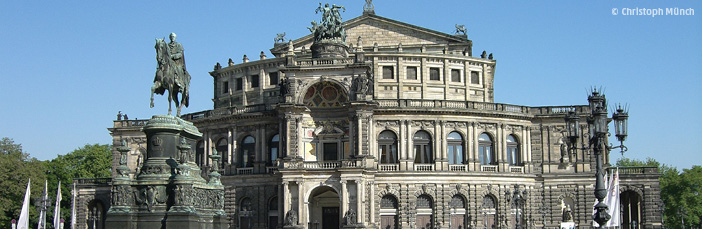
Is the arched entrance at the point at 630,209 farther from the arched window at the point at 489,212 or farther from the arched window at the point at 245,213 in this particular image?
the arched window at the point at 245,213

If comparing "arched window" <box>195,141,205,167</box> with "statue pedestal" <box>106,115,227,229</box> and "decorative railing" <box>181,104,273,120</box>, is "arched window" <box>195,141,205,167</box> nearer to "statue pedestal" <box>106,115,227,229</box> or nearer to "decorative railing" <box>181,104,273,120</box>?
"decorative railing" <box>181,104,273,120</box>

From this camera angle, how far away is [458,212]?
6234 centimetres

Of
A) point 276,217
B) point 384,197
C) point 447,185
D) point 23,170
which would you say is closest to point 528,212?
point 447,185

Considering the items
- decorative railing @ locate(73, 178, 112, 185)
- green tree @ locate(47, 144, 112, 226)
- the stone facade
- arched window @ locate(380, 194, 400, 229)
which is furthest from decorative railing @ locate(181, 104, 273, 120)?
green tree @ locate(47, 144, 112, 226)

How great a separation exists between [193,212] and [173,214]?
0.53 metres

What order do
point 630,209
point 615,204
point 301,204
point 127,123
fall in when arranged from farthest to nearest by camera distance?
point 127,123 → point 630,209 → point 301,204 → point 615,204

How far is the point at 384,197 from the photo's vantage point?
202 feet

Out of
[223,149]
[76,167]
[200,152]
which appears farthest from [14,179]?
[223,149]

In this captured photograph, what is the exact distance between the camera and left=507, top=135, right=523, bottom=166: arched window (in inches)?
2559

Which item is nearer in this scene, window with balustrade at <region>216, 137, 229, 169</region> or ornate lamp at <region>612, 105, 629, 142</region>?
ornate lamp at <region>612, 105, 629, 142</region>

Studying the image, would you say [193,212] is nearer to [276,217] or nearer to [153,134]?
[153,134]

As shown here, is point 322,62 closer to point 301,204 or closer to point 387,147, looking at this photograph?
point 387,147

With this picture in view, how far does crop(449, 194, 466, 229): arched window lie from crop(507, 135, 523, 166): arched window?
18.2 ft

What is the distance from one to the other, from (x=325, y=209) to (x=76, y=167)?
136ft
